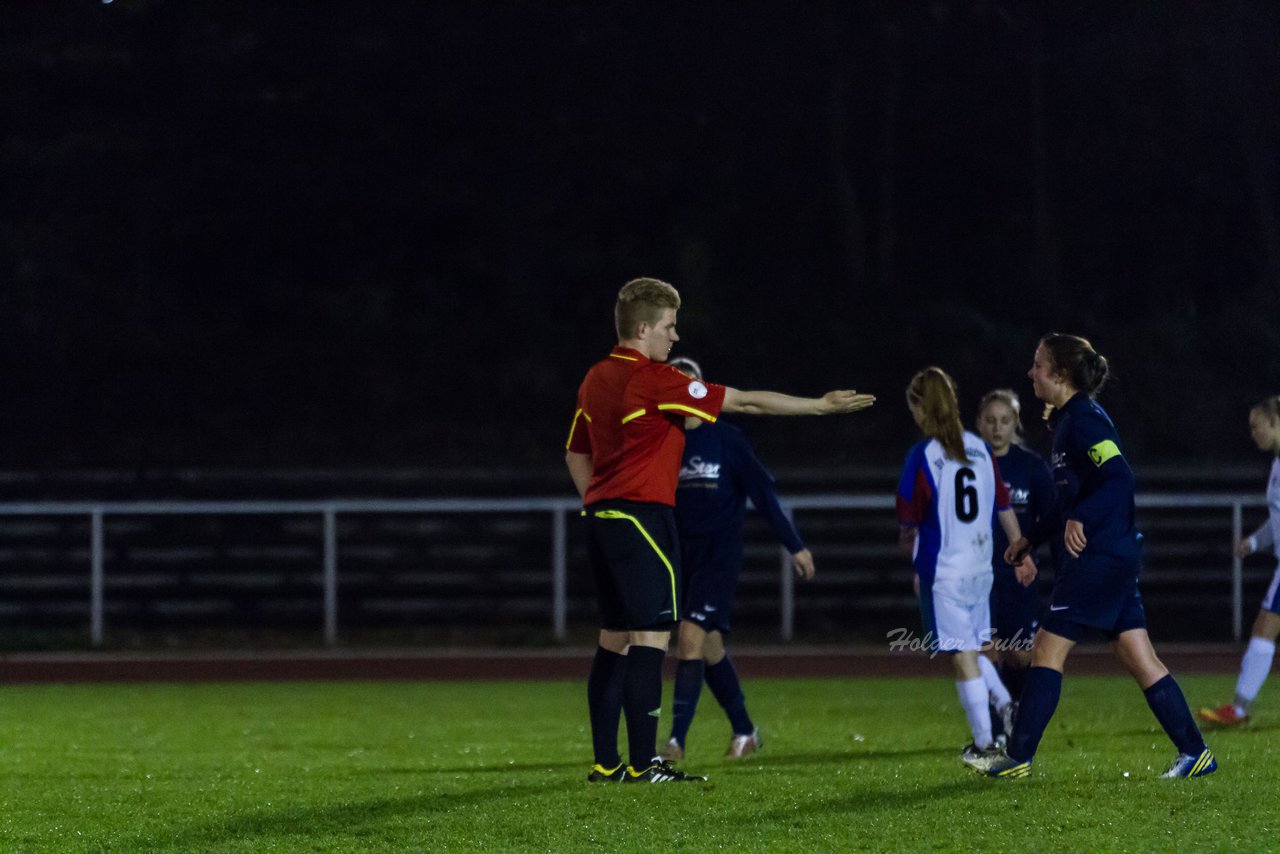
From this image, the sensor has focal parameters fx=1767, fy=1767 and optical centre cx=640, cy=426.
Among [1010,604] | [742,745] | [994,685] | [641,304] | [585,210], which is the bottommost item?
[742,745]

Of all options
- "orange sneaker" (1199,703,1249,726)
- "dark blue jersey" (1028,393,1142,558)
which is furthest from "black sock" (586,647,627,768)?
"orange sneaker" (1199,703,1249,726)

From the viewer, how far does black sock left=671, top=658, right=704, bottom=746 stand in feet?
25.2

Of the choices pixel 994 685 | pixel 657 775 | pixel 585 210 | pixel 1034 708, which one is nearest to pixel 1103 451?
pixel 1034 708

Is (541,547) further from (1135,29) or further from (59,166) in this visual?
(1135,29)

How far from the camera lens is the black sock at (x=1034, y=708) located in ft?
20.7

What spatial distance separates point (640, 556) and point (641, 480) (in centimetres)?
27

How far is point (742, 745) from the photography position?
7.82m

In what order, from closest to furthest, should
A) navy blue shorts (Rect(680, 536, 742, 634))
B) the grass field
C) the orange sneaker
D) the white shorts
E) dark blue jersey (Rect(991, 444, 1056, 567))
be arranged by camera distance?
1. the grass field
2. the white shorts
3. navy blue shorts (Rect(680, 536, 742, 634))
4. dark blue jersey (Rect(991, 444, 1056, 567))
5. the orange sneaker

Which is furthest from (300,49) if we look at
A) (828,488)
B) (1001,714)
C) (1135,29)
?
(1001,714)

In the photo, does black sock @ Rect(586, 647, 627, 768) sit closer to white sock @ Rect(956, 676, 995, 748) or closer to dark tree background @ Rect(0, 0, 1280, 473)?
white sock @ Rect(956, 676, 995, 748)

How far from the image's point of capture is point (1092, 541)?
6289 millimetres

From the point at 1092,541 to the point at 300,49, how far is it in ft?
55.8

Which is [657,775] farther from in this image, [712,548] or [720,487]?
[720,487]

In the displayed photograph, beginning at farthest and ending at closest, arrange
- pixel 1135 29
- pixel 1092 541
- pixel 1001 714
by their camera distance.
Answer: pixel 1135 29
pixel 1001 714
pixel 1092 541
